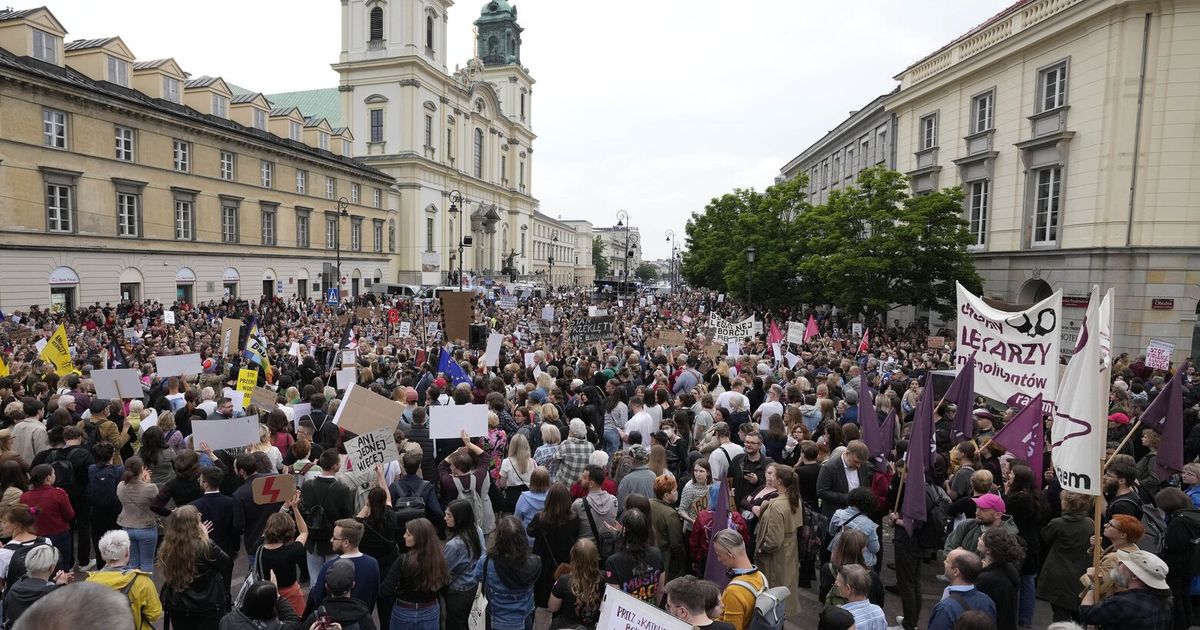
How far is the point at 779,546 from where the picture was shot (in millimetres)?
5844

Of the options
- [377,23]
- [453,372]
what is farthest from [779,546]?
[377,23]

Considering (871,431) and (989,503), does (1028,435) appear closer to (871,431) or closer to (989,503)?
(871,431)

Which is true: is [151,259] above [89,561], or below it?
above

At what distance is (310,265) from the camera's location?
5050 cm

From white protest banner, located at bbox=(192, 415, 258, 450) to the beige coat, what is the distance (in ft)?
17.5

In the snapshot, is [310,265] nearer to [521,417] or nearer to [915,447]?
[521,417]

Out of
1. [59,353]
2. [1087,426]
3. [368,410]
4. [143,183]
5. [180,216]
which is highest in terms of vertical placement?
[143,183]

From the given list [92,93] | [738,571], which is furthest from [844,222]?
[92,93]

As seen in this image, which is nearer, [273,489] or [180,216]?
[273,489]

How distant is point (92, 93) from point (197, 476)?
114 feet

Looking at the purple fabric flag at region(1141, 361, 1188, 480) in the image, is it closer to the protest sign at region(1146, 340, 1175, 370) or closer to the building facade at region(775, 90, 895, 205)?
the protest sign at region(1146, 340, 1175, 370)

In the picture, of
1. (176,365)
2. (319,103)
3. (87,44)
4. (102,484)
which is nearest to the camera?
(102,484)

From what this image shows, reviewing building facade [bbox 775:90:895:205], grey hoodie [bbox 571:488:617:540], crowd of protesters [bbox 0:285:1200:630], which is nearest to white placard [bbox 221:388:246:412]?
crowd of protesters [bbox 0:285:1200:630]

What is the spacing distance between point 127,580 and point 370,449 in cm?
238
